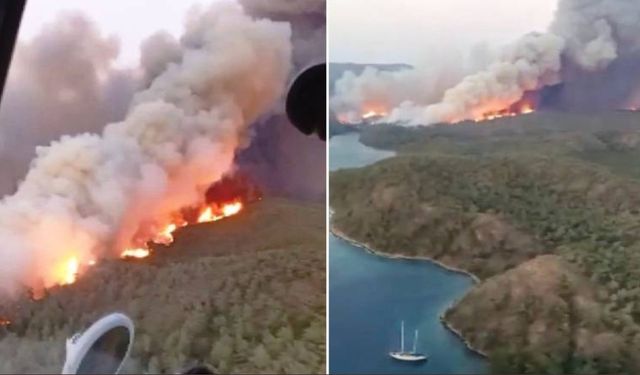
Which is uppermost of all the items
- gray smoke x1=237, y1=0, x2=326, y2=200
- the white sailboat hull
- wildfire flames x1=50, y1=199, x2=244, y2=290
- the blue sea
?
gray smoke x1=237, y1=0, x2=326, y2=200

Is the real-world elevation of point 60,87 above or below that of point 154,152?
above

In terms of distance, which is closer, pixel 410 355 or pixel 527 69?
pixel 410 355

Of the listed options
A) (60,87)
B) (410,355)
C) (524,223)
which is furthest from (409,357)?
(60,87)

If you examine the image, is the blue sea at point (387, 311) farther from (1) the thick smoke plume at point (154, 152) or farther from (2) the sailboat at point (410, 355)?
(1) the thick smoke plume at point (154, 152)


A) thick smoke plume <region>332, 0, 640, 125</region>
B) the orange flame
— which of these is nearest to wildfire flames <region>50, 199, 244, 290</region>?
the orange flame

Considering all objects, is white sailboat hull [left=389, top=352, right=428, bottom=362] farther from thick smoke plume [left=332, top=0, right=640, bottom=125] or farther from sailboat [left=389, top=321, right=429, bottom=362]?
thick smoke plume [left=332, top=0, right=640, bottom=125]

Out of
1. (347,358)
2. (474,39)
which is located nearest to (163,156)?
(347,358)

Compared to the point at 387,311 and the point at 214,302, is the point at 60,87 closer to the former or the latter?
the point at 214,302
